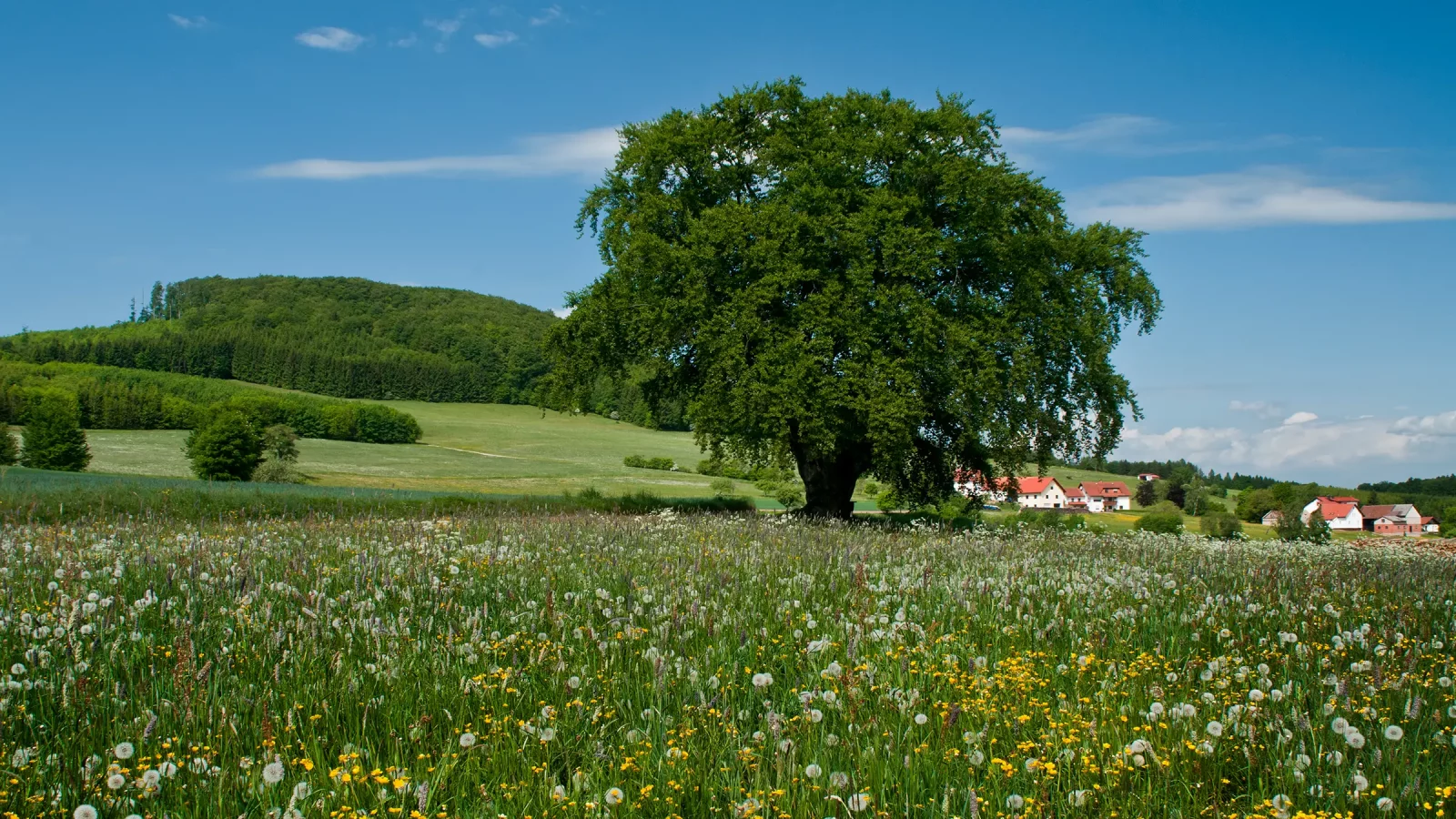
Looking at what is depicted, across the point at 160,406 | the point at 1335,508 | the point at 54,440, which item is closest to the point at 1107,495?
the point at 1335,508

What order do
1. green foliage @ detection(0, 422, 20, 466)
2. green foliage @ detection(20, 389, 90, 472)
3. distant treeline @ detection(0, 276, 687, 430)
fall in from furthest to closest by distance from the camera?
distant treeline @ detection(0, 276, 687, 430)
green foliage @ detection(20, 389, 90, 472)
green foliage @ detection(0, 422, 20, 466)

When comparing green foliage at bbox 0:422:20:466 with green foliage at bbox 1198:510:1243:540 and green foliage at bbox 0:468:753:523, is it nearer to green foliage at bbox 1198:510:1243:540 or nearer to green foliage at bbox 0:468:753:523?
green foliage at bbox 0:468:753:523

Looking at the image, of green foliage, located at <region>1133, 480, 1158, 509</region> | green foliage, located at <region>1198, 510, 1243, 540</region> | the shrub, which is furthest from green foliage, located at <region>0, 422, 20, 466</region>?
green foliage, located at <region>1133, 480, 1158, 509</region>

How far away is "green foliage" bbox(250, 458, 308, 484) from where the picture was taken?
5156 centimetres

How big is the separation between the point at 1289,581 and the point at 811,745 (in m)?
7.74

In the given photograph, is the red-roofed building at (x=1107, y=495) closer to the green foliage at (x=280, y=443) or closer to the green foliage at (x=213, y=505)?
the green foliage at (x=280, y=443)

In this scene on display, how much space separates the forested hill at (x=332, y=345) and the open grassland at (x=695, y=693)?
260 ft

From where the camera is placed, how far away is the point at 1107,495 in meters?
95.3

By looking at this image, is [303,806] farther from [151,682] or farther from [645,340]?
[645,340]

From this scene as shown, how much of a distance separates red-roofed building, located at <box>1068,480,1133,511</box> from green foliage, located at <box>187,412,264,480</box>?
252 feet

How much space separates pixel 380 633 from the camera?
17.7 ft

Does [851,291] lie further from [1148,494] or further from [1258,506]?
[1148,494]

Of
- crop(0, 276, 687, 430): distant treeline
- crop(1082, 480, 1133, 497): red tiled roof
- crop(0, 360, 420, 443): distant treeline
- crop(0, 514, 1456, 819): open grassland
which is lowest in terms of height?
crop(1082, 480, 1133, 497): red tiled roof

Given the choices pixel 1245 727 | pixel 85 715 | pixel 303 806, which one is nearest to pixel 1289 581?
pixel 1245 727
